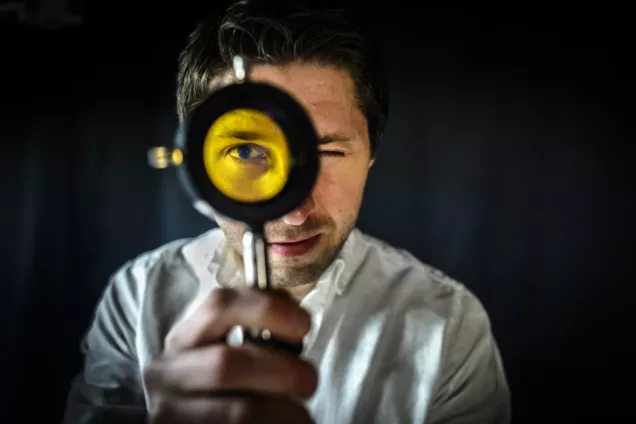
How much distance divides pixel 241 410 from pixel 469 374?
1.96 ft

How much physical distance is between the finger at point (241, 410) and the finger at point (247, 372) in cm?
1

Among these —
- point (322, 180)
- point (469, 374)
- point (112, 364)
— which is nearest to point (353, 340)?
point (469, 374)

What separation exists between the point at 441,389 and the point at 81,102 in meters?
0.88

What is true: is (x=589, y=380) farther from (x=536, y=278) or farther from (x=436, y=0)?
(x=436, y=0)

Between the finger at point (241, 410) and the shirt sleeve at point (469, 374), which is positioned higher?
the finger at point (241, 410)

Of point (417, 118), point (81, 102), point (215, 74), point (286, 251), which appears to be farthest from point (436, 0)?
point (81, 102)

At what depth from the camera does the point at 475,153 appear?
925mm

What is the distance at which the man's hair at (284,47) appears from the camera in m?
0.86

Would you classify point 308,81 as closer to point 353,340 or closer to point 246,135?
point 246,135

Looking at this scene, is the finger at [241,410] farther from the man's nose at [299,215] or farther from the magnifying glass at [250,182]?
the man's nose at [299,215]

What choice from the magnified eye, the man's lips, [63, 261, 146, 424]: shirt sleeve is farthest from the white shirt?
the magnified eye

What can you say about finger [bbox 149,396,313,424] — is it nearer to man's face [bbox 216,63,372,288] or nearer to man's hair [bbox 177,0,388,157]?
man's face [bbox 216,63,372,288]

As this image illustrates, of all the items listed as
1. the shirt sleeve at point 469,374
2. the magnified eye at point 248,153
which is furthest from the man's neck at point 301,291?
the magnified eye at point 248,153

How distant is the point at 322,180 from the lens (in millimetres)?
899
